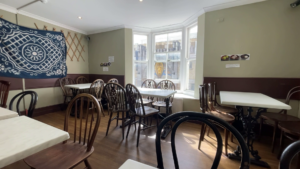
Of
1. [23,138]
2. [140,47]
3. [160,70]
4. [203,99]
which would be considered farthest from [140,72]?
[23,138]

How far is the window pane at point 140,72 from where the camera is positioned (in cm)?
379

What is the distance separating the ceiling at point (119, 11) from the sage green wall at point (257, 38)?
0.25m

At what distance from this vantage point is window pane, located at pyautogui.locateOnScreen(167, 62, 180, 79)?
342 cm

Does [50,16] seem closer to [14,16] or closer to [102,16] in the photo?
[14,16]

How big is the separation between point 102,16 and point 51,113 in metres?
2.65

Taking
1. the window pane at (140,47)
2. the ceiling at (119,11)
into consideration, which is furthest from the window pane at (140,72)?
the ceiling at (119,11)

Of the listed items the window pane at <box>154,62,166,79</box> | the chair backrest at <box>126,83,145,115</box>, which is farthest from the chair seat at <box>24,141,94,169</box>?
the window pane at <box>154,62,166,79</box>

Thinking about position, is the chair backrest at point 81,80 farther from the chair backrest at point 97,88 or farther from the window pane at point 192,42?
the window pane at point 192,42

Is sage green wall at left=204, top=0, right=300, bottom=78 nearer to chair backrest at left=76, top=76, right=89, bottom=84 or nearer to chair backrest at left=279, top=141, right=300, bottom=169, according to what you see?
chair backrest at left=279, top=141, right=300, bottom=169

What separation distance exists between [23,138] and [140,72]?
3.24 metres

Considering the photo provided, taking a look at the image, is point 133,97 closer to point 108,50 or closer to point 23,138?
point 23,138

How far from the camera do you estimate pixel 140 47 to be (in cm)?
377

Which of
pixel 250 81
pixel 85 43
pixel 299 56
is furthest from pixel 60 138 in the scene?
pixel 85 43

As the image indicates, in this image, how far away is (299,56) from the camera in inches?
78.5
